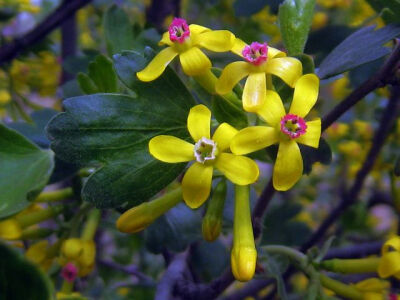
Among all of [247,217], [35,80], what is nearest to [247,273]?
[247,217]

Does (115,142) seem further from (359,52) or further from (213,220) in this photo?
(359,52)

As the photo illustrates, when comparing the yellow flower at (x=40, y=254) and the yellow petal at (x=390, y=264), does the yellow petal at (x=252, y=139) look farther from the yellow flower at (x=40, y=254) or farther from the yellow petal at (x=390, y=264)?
the yellow flower at (x=40, y=254)

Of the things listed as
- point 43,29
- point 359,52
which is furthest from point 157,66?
point 43,29

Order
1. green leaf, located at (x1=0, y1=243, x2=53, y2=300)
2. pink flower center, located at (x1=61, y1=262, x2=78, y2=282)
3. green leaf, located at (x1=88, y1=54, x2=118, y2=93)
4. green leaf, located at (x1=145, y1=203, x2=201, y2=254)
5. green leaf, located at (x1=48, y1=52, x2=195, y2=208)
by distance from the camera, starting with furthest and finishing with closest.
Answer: green leaf, located at (x1=145, y1=203, x2=201, y2=254) < pink flower center, located at (x1=61, y1=262, x2=78, y2=282) < green leaf, located at (x1=88, y1=54, x2=118, y2=93) < green leaf, located at (x1=48, y1=52, x2=195, y2=208) < green leaf, located at (x1=0, y1=243, x2=53, y2=300)

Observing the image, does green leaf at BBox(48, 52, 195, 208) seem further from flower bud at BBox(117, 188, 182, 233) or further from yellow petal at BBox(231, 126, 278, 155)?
yellow petal at BBox(231, 126, 278, 155)

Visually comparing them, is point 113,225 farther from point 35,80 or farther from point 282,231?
point 35,80

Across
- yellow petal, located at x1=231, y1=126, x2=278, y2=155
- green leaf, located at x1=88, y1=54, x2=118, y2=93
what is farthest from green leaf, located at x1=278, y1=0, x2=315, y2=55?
green leaf, located at x1=88, y1=54, x2=118, y2=93
